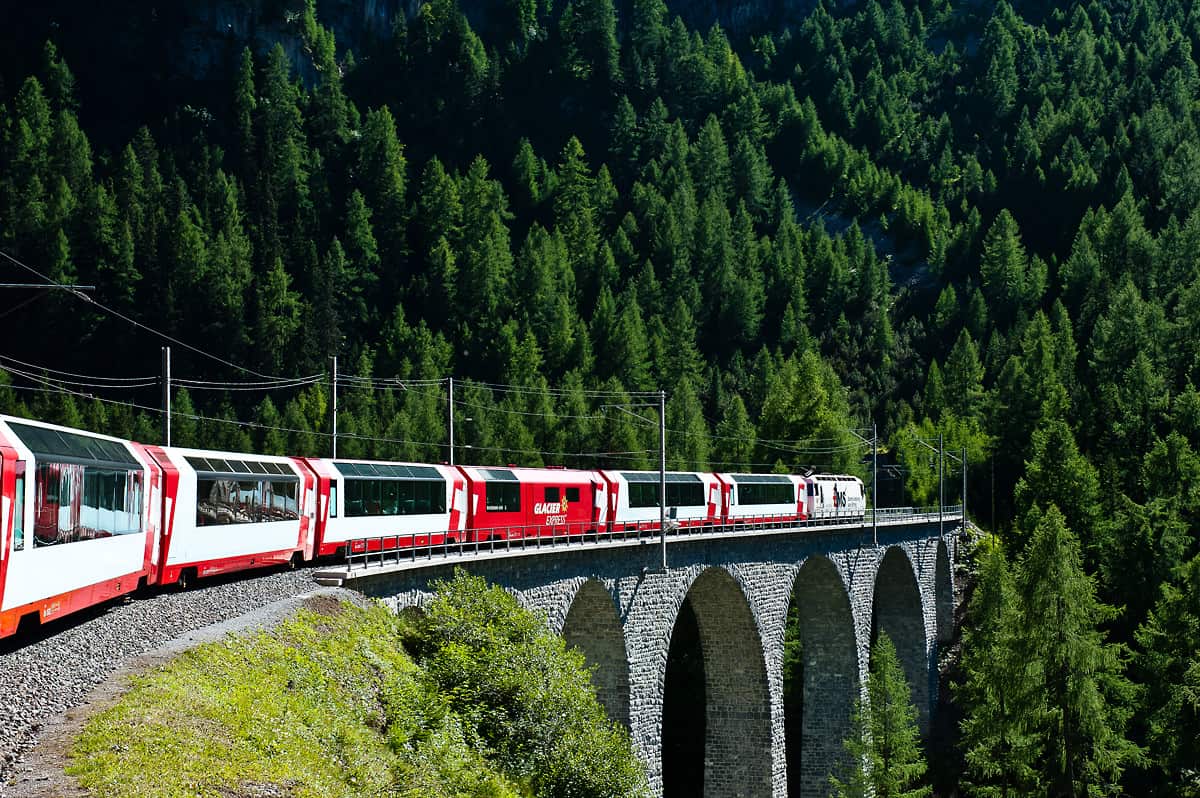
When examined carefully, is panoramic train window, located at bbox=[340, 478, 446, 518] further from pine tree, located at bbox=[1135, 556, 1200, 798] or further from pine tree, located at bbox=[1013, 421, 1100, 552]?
pine tree, located at bbox=[1013, 421, 1100, 552]

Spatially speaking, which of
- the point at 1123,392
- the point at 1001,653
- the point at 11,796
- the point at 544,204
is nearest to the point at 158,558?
the point at 11,796

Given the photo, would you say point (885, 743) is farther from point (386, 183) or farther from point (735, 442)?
point (386, 183)

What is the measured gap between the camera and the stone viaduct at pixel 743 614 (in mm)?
35938

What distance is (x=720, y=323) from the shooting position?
522 ft

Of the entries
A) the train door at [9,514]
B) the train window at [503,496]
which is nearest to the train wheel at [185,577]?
the train door at [9,514]

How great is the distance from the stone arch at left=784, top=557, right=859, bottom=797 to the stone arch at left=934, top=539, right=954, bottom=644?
803 inches

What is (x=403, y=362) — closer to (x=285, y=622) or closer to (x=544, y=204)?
(x=544, y=204)

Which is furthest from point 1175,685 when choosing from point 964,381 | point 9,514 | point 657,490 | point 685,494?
point 964,381

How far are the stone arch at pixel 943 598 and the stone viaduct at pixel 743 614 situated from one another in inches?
4.9

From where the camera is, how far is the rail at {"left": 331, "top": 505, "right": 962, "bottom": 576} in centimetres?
3097

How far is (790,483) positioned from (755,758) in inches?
585

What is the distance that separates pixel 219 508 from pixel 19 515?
10580 millimetres

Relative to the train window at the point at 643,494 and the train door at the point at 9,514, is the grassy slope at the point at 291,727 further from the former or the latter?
the train window at the point at 643,494

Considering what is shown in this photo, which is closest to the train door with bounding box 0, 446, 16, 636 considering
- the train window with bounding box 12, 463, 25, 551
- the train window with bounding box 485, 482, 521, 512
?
the train window with bounding box 12, 463, 25, 551
